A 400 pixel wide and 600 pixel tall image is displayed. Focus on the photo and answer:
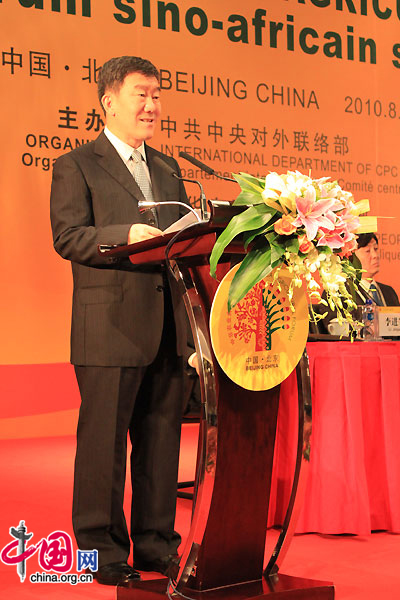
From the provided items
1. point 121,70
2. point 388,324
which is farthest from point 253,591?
point 388,324

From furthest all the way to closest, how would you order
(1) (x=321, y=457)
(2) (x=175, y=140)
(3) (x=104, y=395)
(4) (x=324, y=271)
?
(2) (x=175, y=140) → (1) (x=321, y=457) → (3) (x=104, y=395) → (4) (x=324, y=271)

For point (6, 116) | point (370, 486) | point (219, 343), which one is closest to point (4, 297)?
point (6, 116)

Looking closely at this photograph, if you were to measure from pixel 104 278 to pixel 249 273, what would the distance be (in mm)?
770

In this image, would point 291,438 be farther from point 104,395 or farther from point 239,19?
point 239,19

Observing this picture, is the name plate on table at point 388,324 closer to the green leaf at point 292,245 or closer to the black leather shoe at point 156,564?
the black leather shoe at point 156,564

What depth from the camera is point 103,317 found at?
7.73ft

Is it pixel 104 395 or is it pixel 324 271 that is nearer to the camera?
pixel 324 271

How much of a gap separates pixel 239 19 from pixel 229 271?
5.25 meters

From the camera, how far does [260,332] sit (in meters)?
1.87

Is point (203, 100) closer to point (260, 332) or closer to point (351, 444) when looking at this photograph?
point (351, 444)

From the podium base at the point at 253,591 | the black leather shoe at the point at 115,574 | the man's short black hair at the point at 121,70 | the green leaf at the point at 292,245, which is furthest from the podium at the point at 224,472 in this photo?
the man's short black hair at the point at 121,70

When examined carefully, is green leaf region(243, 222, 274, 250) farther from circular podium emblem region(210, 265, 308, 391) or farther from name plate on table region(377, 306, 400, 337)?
name plate on table region(377, 306, 400, 337)

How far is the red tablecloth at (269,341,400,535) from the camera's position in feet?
9.71

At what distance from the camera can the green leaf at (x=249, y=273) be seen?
5.53 ft
